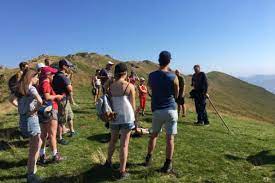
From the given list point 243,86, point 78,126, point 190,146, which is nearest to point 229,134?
point 190,146

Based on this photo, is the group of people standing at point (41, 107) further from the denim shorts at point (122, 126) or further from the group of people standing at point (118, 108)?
the denim shorts at point (122, 126)

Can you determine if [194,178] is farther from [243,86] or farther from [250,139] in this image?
[243,86]

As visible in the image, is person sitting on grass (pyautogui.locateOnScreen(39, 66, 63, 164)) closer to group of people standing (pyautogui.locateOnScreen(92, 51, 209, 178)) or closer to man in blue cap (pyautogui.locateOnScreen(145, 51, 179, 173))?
group of people standing (pyautogui.locateOnScreen(92, 51, 209, 178))

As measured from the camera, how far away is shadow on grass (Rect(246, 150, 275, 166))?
1220 cm

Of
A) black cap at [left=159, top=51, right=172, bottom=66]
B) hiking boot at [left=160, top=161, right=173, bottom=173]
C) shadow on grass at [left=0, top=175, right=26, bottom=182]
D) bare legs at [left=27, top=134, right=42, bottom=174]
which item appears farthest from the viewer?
hiking boot at [left=160, top=161, right=173, bottom=173]

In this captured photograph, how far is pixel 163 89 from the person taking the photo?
1012cm

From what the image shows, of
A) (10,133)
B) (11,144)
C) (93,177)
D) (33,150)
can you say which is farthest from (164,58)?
(10,133)

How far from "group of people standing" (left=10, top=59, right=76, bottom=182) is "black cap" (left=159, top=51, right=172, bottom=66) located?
125 inches

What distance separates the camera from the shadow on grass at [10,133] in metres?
15.1

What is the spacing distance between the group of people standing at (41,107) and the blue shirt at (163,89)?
293 centimetres

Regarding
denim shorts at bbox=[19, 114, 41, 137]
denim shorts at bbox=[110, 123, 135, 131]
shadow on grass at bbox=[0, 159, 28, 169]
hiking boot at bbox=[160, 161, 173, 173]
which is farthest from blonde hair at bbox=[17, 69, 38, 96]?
hiking boot at bbox=[160, 161, 173, 173]

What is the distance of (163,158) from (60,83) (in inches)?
159

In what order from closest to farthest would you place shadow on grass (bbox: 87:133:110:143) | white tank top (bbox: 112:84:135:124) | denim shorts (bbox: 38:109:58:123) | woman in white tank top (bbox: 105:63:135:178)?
1. woman in white tank top (bbox: 105:63:135:178)
2. white tank top (bbox: 112:84:135:124)
3. denim shorts (bbox: 38:109:58:123)
4. shadow on grass (bbox: 87:133:110:143)

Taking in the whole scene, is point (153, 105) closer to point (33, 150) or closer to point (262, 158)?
point (33, 150)
